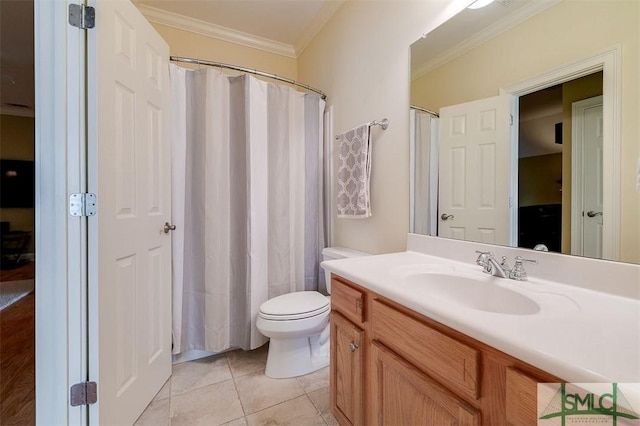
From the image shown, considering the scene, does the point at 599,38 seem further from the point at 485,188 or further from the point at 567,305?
the point at 567,305

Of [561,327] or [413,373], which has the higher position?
[561,327]

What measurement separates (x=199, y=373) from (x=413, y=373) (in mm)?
1459

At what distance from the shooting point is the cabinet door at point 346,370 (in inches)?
39.8

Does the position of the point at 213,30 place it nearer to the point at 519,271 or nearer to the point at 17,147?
the point at 17,147

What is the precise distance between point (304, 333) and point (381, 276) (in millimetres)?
832

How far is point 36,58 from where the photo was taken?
0.99 metres

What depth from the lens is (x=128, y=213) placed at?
1.24m

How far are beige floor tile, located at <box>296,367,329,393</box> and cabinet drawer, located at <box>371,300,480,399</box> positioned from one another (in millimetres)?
877

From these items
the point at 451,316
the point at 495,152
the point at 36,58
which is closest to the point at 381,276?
the point at 451,316

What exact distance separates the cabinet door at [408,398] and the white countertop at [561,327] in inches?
7.5

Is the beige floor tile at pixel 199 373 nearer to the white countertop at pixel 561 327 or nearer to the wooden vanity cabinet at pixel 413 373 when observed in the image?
the wooden vanity cabinet at pixel 413 373

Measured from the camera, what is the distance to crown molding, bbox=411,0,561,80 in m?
0.95

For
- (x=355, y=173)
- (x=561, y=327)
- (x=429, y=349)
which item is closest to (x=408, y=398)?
(x=429, y=349)

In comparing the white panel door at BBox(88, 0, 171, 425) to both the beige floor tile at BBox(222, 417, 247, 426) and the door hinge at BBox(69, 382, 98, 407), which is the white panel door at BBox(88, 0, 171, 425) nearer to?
the door hinge at BBox(69, 382, 98, 407)
